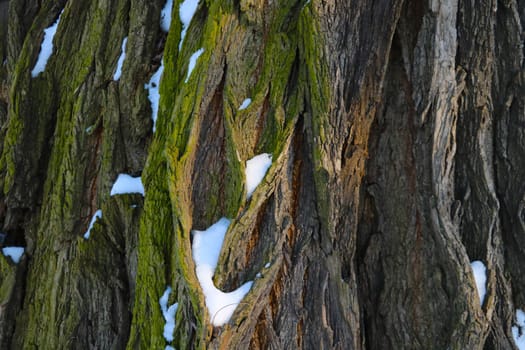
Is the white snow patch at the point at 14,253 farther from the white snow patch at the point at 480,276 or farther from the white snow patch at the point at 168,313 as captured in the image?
the white snow patch at the point at 480,276

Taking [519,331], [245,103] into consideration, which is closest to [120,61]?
[245,103]

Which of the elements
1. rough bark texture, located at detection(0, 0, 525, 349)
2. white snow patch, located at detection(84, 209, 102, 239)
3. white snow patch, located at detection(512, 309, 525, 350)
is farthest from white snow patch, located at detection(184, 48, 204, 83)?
white snow patch, located at detection(512, 309, 525, 350)

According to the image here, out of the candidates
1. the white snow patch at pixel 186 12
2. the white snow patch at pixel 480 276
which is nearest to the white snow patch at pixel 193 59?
the white snow patch at pixel 186 12

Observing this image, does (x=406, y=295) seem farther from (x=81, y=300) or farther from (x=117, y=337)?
(x=81, y=300)

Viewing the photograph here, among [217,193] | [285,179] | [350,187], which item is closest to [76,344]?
[217,193]

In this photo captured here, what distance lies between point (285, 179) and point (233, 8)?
48.0 inches

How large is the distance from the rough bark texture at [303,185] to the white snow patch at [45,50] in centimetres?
72

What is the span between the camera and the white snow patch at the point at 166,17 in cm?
445

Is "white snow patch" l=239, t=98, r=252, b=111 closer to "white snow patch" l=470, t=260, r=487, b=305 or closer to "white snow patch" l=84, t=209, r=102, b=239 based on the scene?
"white snow patch" l=84, t=209, r=102, b=239

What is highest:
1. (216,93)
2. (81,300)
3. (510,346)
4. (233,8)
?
(233,8)

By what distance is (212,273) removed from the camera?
306 cm

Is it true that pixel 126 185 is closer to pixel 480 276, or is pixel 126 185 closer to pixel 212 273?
pixel 212 273

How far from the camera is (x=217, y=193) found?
3328mm

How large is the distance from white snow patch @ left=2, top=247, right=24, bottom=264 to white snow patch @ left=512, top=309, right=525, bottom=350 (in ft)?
12.6
